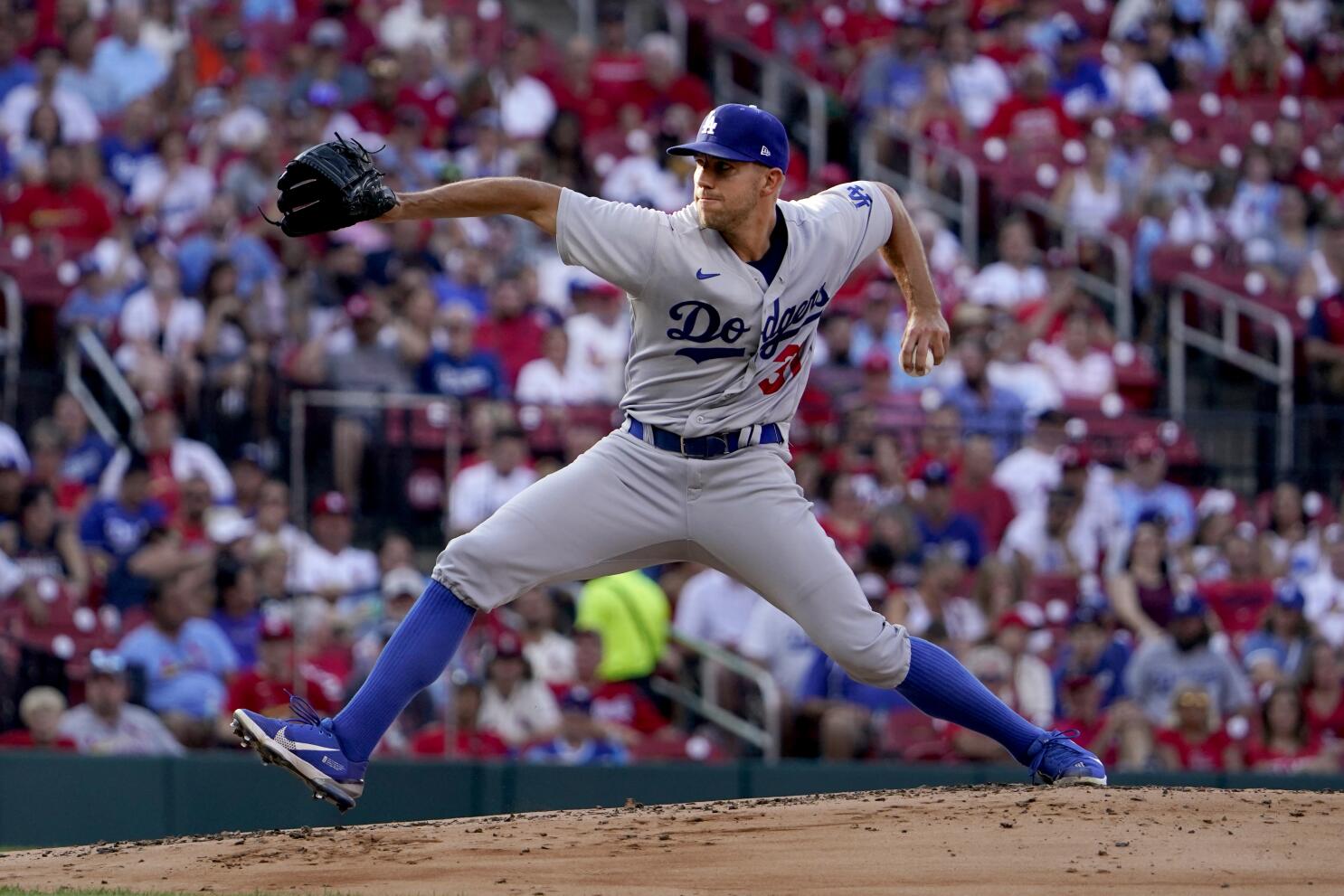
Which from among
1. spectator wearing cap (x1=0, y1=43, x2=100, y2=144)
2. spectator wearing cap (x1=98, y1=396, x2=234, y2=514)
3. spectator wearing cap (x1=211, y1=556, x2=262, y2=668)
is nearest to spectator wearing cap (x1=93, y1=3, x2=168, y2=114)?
spectator wearing cap (x1=0, y1=43, x2=100, y2=144)

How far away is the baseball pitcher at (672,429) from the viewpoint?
5.18m

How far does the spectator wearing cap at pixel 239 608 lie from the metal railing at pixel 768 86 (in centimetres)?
620

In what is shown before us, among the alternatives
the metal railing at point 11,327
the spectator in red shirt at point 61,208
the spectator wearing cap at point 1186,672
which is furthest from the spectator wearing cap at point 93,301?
the spectator wearing cap at point 1186,672

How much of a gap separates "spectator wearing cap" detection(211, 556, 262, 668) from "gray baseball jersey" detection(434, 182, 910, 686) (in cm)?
465

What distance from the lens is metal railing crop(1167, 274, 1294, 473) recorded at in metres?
13.2

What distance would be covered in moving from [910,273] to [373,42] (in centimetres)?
853

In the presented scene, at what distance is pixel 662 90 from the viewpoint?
45.9 feet

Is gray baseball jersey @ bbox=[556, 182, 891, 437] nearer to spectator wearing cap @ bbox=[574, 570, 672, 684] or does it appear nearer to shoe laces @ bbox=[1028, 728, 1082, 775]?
shoe laces @ bbox=[1028, 728, 1082, 775]

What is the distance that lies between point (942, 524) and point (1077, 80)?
18.9 ft

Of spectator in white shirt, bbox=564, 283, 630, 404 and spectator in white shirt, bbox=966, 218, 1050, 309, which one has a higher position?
spectator in white shirt, bbox=966, 218, 1050, 309

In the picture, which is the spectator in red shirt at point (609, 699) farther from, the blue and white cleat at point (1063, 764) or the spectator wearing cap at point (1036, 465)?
the blue and white cleat at point (1063, 764)

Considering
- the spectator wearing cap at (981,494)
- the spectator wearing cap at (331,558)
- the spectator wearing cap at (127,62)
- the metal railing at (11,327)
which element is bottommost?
the spectator wearing cap at (331,558)

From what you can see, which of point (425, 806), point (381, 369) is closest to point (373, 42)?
point (381, 369)

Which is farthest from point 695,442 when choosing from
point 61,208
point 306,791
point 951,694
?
point 61,208
